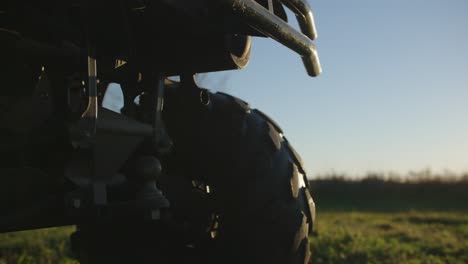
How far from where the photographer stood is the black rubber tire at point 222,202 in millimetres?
2348

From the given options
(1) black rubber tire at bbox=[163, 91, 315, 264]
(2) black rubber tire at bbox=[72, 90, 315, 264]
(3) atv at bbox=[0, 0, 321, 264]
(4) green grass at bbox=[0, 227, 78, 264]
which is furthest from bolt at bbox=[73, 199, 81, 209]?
(4) green grass at bbox=[0, 227, 78, 264]

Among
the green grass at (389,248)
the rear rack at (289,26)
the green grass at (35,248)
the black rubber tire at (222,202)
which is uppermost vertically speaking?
the rear rack at (289,26)

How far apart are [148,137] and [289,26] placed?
621 mm

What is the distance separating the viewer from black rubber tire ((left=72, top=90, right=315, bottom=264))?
235 centimetres

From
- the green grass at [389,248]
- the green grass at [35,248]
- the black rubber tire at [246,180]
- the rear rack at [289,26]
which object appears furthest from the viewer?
the green grass at [389,248]

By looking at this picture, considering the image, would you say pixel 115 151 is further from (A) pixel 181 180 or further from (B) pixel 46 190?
(A) pixel 181 180

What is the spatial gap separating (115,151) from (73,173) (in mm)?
151

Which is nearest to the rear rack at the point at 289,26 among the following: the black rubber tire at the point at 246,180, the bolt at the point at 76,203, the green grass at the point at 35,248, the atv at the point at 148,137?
the atv at the point at 148,137

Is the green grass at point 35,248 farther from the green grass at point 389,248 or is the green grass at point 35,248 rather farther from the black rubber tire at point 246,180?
the black rubber tire at point 246,180

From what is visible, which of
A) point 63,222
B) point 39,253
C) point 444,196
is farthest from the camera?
point 444,196

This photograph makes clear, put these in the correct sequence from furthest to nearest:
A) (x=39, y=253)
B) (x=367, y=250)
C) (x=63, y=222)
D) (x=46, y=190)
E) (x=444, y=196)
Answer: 1. (x=444, y=196)
2. (x=367, y=250)
3. (x=39, y=253)
4. (x=63, y=222)
5. (x=46, y=190)

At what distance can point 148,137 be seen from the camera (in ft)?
6.63

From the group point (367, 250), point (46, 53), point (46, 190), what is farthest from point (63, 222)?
point (367, 250)

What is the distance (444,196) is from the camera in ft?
64.2
